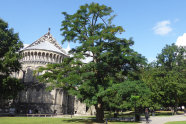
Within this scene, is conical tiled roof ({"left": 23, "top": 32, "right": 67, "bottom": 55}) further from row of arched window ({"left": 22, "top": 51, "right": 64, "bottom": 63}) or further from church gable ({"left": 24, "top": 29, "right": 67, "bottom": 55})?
row of arched window ({"left": 22, "top": 51, "right": 64, "bottom": 63})

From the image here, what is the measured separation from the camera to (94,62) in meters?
24.7

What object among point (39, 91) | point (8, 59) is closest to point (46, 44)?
point (39, 91)

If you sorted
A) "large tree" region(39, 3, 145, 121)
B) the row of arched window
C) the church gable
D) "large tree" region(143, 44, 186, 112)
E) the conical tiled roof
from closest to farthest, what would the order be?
1. "large tree" region(39, 3, 145, 121)
2. "large tree" region(143, 44, 186, 112)
3. the row of arched window
4. the conical tiled roof
5. the church gable

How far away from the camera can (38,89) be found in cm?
4847

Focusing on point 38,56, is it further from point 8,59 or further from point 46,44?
point 8,59

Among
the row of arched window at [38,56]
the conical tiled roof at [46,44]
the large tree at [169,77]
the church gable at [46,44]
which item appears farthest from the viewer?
the church gable at [46,44]

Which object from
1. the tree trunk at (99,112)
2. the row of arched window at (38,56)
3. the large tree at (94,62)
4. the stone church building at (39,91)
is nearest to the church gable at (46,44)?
the stone church building at (39,91)

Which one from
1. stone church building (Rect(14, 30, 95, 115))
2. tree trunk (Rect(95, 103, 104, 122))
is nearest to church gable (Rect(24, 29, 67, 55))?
stone church building (Rect(14, 30, 95, 115))

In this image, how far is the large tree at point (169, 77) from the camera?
136 ft

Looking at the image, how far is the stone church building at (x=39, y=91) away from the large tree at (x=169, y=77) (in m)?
20.4

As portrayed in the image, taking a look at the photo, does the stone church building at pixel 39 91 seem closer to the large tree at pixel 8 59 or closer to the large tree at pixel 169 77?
the large tree at pixel 8 59

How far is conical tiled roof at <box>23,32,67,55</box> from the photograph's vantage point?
51.4 meters

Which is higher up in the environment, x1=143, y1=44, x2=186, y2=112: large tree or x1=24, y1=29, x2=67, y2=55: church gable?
x1=24, y1=29, x2=67, y2=55: church gable

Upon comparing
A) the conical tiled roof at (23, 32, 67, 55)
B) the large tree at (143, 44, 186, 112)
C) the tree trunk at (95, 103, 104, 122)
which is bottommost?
the tree trunk at (95, 103, 104, 122)
